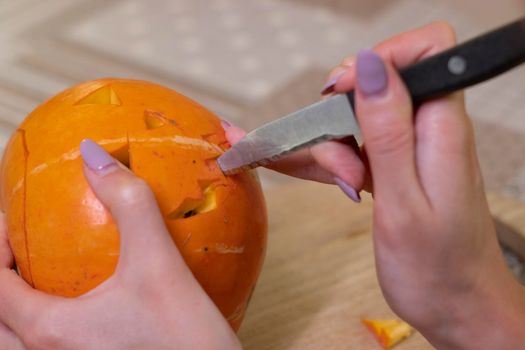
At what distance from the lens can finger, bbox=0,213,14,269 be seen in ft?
2.46

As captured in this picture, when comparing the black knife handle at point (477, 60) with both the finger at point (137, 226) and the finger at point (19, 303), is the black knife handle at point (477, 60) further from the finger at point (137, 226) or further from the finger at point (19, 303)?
the finger at point (19, 303)

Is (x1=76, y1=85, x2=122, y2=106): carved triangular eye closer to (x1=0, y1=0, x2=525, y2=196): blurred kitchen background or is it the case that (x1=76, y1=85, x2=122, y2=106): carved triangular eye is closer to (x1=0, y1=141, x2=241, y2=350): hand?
(x1=0, y1=141, x2=241, y2=350): hand

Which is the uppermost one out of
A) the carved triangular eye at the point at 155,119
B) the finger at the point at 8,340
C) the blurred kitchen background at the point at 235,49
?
the carved triangular eye at the point at 155,119

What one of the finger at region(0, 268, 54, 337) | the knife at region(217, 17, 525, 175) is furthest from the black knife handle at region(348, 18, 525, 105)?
the finger at region(0, 268, 54, 337)

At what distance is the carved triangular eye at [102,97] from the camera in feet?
2.51

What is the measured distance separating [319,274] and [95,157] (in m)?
0.46

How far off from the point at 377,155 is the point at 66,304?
0.32m

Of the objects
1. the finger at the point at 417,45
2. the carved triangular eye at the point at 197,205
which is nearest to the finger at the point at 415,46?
the finger at the point at 417,45

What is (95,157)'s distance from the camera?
0.67 m

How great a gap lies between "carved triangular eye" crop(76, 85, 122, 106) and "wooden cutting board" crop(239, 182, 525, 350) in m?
0.35

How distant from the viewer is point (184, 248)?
70 cm

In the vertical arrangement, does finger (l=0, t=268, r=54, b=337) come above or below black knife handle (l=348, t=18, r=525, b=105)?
below

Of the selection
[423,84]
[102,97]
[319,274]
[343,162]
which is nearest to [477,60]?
[423,84]

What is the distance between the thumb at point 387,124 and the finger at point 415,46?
50 mm
